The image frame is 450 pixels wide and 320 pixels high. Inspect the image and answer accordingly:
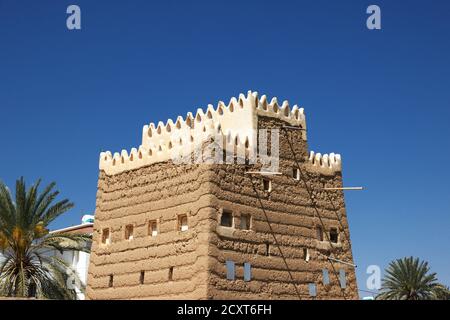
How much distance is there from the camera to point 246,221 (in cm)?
2081

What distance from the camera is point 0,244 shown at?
24.4m

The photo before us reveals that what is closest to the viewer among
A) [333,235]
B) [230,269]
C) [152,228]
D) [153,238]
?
[230,269]

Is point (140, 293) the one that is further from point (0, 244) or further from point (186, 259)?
point (0, 244)

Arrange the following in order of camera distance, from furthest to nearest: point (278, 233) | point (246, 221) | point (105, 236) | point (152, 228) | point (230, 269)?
1. point (105, 236)
2. point (152, 228)
3. point (278, 233)
4. point (246, 221)
5. point (230, 269)

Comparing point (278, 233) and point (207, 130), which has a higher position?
point (207, 130)

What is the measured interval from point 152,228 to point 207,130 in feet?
13.7

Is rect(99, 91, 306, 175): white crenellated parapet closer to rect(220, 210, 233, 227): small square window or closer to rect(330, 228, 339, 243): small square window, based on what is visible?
rect(220, 210, 233, 227): small square window

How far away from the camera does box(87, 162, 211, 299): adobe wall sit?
1973 cm

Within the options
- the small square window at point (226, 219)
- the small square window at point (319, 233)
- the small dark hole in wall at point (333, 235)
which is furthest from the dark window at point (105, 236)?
the small dark hole in wall at point (333, 235)

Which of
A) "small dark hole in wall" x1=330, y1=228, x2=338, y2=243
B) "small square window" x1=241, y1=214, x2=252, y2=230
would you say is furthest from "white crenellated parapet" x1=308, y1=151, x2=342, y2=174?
"small square window" x1=241, y1=214, x2=252, y2=230

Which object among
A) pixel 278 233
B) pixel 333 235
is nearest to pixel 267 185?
pixel 278 233

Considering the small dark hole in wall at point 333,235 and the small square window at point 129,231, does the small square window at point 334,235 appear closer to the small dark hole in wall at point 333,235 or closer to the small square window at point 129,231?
the small dark hole in wall at point 333,235

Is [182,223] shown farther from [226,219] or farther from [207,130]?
[207,130]
